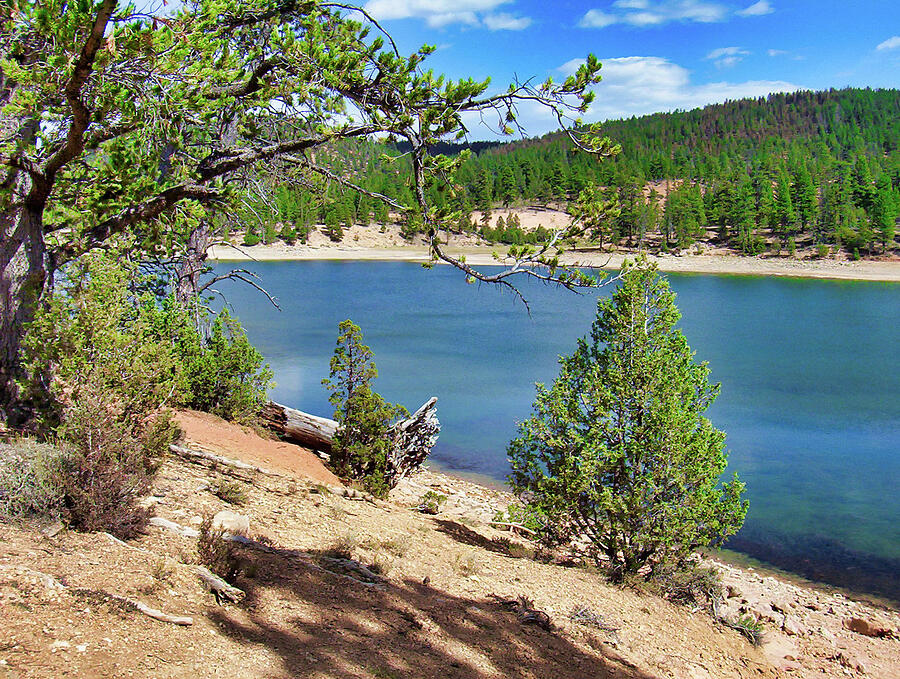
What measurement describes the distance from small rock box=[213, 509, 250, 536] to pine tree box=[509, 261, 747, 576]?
10.8 ft

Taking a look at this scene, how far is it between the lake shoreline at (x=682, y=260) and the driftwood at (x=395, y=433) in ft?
146

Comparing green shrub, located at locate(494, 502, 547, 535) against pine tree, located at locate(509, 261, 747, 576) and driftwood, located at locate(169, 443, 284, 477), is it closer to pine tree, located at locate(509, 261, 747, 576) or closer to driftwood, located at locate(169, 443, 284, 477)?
pine tree, located at locate(509, 261, 747, 576)

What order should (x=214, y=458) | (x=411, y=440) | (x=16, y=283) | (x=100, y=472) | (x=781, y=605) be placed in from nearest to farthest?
(x=100, y=472) → (x=16, y=283) → (x=214, y=458) → (x=781, y=605) → (x=411, y=440)

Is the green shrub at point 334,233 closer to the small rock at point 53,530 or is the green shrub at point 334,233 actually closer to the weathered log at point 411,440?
the weathered log at point 411,440

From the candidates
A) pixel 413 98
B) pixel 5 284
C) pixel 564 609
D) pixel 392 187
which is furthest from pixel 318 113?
pixel 392 187

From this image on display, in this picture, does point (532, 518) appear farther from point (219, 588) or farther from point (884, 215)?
point (884, 215)

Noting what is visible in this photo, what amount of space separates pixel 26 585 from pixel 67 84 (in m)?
3.22

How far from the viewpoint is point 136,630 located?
385 centimetres

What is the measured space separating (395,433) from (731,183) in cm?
8168

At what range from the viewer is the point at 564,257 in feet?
184

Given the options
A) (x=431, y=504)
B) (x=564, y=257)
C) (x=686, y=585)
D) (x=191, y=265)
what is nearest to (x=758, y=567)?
(x=686, y=585)

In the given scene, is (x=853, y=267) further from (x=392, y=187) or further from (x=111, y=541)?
(x=111, y=541)

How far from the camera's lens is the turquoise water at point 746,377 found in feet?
40.1

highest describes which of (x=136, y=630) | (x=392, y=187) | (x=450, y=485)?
(x=392, y=187)
